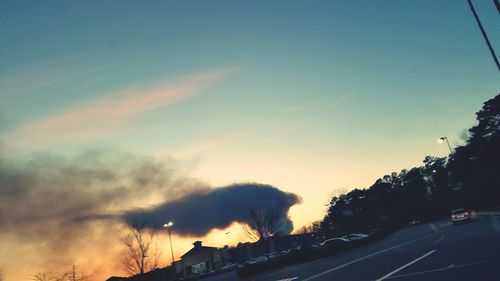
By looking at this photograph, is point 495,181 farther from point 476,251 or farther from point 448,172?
point 448,172

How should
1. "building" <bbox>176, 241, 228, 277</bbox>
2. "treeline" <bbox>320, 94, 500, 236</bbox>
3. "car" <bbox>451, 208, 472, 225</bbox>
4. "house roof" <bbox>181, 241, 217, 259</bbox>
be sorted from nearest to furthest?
1. "car" <bbox>451, 208, 472, 225</bbox>
2. "treeline" <bbox>320, 94, 500, 236</bbox>
3. "building" <bbox>176, 241, 228, 277</bbox>
4. "house roof" <bbox>181, 241, 217, 259</bbox>

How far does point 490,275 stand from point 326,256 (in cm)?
2634

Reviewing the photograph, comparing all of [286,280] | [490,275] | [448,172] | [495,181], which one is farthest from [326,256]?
[448,172]

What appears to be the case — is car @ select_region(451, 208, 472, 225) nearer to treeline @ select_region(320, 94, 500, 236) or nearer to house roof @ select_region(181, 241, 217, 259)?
treeline @ select_region(320, 94, 500, 236)

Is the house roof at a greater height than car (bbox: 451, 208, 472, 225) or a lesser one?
greater

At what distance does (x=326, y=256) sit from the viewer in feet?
115

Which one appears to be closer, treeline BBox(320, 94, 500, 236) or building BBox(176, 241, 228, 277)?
treeline BBox(320, 94, 500, 236)

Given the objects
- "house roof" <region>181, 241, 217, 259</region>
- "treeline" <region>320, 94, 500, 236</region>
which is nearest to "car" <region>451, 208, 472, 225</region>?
"treeline" <region>320, 94, 500, 236</region>

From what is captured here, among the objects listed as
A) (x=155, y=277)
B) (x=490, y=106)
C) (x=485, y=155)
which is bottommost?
(x=155, y=277)

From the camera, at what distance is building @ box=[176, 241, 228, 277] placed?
89188 millimetres

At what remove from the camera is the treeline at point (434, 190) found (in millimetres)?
57344

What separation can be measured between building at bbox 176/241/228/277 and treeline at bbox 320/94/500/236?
3299 cm

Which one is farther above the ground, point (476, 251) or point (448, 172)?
point (448, 172)

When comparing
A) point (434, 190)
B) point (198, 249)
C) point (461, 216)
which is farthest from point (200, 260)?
point (434, 190)
